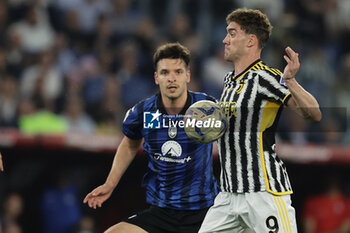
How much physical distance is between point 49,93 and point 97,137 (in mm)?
1400

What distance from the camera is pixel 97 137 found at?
9602 mm

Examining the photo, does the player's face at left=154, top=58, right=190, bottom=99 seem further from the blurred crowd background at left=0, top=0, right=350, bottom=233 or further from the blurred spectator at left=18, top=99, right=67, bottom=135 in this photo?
the blurred spectator at left=18, top=99, right=67, bottom=135

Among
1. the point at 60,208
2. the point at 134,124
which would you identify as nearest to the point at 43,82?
the point at 60,208

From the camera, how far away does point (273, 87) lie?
532cm

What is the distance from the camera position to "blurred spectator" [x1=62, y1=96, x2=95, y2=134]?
10391 millimetres

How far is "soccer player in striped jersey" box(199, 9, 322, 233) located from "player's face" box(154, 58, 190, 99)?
73 cm

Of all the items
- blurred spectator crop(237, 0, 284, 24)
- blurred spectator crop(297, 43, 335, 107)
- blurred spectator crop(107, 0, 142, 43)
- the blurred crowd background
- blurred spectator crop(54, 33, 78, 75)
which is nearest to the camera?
the blurred crowd background

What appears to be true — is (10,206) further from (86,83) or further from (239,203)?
(239,203)

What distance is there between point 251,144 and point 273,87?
18.6 inches

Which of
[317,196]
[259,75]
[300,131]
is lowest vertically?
[317,196]

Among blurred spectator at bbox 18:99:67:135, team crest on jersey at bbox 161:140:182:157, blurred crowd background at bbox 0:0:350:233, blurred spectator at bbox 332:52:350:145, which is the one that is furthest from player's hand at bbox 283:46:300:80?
blurred spectator at bbox 332:52:350:145

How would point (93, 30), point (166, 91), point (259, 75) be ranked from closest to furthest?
point (259, 75)
point (166, 91)
point (93, 30)

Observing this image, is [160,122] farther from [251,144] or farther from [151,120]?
[251,144]

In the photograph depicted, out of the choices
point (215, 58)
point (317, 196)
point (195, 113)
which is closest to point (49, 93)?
point (215, 58)
